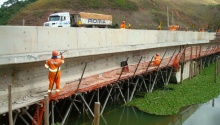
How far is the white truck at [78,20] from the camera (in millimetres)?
27219

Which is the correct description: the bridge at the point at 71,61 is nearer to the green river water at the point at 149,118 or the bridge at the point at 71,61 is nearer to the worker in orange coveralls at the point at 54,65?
the worker in orange coveralls at the point at 54,65

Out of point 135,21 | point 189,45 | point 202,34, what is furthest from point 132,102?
point 135,21

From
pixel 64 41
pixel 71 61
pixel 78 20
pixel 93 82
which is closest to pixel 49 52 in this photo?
pixel 64 41

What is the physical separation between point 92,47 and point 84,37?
0.78m

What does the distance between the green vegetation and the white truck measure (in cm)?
1179

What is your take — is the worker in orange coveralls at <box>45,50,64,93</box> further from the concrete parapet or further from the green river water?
the green river water

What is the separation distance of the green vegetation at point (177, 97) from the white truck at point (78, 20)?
464 inches

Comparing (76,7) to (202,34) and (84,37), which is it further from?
(84,37)

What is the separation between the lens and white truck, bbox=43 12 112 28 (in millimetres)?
27219

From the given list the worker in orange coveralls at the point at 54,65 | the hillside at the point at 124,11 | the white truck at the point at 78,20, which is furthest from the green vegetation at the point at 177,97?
the hillside at the point at 124,11

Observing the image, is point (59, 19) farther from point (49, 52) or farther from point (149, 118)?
point (49, 52)

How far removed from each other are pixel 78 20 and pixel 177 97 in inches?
626

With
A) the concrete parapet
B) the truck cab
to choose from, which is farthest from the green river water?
the truck cab

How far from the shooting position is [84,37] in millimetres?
13367
